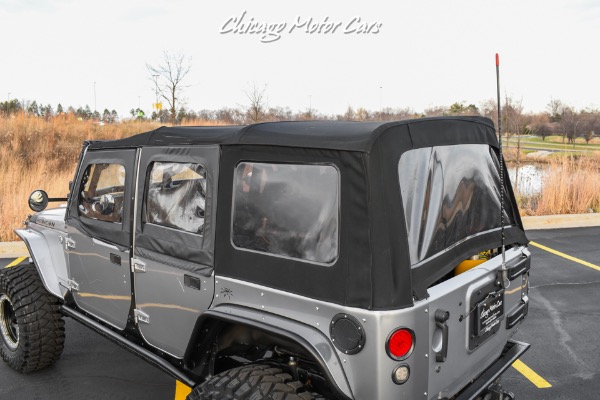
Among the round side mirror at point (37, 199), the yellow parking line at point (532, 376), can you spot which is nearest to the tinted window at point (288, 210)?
the round side mirror at point (37, 199)

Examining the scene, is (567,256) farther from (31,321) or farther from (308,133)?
(31,321)

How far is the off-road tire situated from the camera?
2.14 meters

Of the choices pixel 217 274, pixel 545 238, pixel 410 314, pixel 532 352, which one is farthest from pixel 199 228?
pixel 545 238

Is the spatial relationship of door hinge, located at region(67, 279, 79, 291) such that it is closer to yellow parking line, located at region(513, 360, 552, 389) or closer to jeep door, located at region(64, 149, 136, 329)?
jeep door, located at region(64, 149, 136, 329)

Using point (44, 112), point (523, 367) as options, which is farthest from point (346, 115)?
point (523, 367)

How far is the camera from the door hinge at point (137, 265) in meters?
3.00

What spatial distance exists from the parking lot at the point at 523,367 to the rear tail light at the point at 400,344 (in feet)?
6.88

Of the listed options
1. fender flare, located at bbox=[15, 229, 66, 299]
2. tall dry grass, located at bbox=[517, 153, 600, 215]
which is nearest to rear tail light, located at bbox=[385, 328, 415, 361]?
fender flare, located at bbox=[15, 229, 66, 299]

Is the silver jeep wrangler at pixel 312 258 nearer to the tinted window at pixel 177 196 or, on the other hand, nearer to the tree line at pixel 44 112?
the tinted window at pixel 177 196

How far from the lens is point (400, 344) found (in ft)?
6.79

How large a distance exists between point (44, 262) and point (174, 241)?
5.77 ft

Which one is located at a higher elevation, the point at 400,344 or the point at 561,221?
the point at 400,344

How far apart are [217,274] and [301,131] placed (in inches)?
32.3

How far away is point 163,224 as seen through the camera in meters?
2.95
